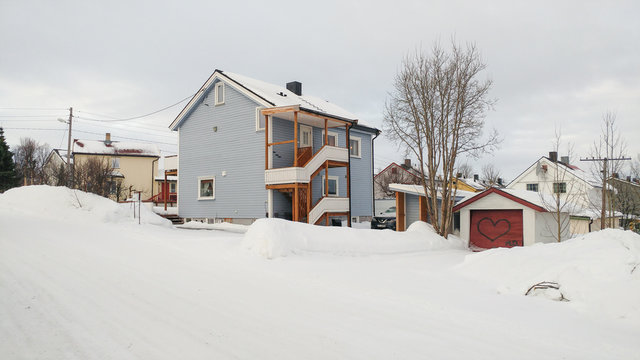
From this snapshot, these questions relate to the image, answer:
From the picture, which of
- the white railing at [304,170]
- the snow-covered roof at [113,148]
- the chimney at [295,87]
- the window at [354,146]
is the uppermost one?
the chimney at [295,87]

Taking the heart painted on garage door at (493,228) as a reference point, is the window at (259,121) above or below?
above

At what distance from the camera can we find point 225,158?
79.6ft

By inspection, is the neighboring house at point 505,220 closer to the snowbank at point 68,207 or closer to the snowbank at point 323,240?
the snowbank at point 323,240

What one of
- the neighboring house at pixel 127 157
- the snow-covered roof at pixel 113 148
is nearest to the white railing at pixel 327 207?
the neighboring house at pixel 127 157

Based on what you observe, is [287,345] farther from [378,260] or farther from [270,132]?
[270,132]

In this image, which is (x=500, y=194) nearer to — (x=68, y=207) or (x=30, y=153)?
(x=68, y=207)

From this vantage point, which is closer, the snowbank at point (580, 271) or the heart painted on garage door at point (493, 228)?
the snowbank at point (580, 271)

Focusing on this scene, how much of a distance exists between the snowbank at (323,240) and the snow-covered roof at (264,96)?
25.4 feet

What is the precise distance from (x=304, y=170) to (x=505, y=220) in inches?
359

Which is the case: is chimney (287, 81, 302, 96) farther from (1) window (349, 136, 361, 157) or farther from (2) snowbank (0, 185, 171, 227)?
(2) snowbank (0, 185, 171, 227)

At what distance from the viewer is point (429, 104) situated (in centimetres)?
1934

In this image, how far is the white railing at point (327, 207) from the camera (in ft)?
68.4

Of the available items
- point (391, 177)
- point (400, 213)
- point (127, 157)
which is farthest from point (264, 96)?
point (391, 177)

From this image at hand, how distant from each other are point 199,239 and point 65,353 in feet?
29.9
